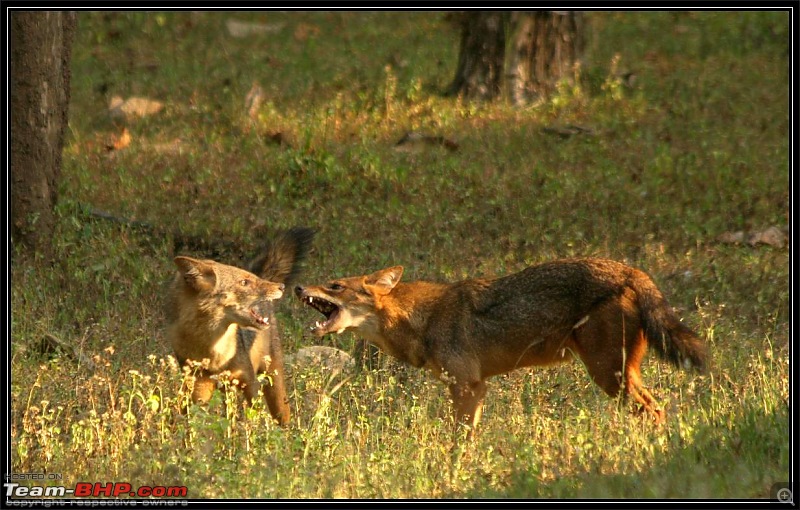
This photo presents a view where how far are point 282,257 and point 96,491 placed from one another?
113 inches

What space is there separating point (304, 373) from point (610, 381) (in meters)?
2.13

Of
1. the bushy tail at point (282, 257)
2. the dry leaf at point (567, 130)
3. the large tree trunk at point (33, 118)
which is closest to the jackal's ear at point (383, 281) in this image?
the bushy tail at point (282, 257)

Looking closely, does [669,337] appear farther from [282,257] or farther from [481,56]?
[481,56]

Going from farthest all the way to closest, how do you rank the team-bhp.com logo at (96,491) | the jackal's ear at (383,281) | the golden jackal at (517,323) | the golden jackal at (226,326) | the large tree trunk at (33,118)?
the large tree trunk at (33,118) < the jackal's ear at (383,281) < the golden jackal at (226,326) < the golden jackal at (517,323) < the team-bhp.com logo at (96,491)

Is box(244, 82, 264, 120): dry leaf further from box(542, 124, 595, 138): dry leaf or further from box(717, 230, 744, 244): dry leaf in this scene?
box(717, 230, 744, 244): dry leaf

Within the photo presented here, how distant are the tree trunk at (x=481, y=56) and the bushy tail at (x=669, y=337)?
8465mm

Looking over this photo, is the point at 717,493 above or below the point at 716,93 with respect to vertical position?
below

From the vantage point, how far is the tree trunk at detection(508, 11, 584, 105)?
16016 mm

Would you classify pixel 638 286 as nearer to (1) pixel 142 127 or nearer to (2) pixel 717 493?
(2) pixel 717 493

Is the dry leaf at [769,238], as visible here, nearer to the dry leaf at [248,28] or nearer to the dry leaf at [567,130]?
the dry leaf at [567,130]

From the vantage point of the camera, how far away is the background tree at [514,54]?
1591 cm

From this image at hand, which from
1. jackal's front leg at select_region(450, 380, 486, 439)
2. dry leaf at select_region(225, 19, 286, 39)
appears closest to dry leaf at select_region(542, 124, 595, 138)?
dry leaf at select_region(225, 19, 286, 39)

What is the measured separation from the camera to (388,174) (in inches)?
544

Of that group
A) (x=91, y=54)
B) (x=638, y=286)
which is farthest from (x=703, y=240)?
(x=91, y=54)
